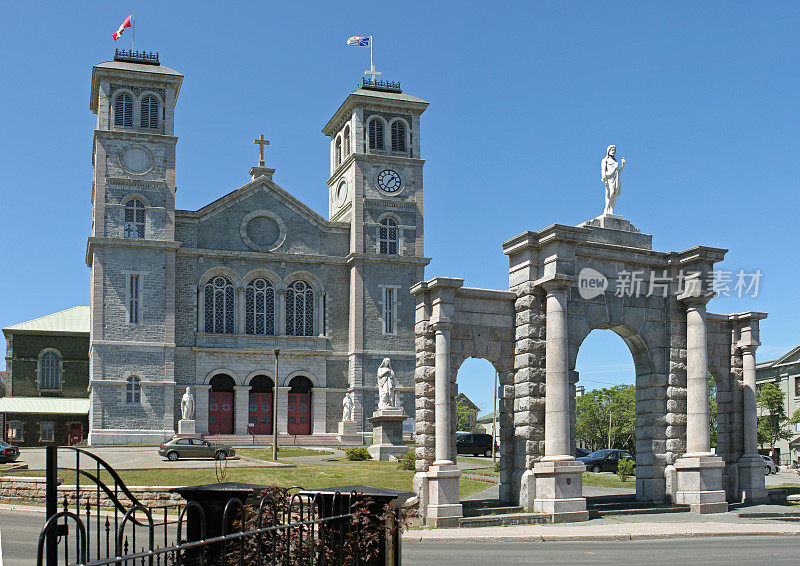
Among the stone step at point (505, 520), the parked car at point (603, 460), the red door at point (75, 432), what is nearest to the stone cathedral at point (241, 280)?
the red door at point (75, 432)

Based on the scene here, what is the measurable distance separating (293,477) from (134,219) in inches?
1161

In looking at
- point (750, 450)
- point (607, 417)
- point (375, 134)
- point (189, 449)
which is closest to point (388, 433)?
point (189, 449)

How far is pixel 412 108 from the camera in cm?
5941

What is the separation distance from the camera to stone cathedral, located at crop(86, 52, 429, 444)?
51656mm

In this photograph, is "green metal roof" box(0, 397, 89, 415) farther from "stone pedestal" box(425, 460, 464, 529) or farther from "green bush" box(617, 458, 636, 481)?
"stone pedestal" box(425, 460, 464, 529)

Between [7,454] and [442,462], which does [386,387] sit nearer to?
[7,454]

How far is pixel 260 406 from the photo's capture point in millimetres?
54938

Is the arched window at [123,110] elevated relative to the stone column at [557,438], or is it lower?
elevated

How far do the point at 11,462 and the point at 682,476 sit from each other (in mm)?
26213

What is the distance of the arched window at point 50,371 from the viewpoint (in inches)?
2402

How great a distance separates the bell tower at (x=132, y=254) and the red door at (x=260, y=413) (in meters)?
5.22

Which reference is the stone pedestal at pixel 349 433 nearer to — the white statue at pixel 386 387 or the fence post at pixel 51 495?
the white statue at pixel 386 387

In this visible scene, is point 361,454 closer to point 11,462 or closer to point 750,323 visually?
point 11,462

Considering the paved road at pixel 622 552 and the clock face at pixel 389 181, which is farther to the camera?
the clock face at pixel 389 181
